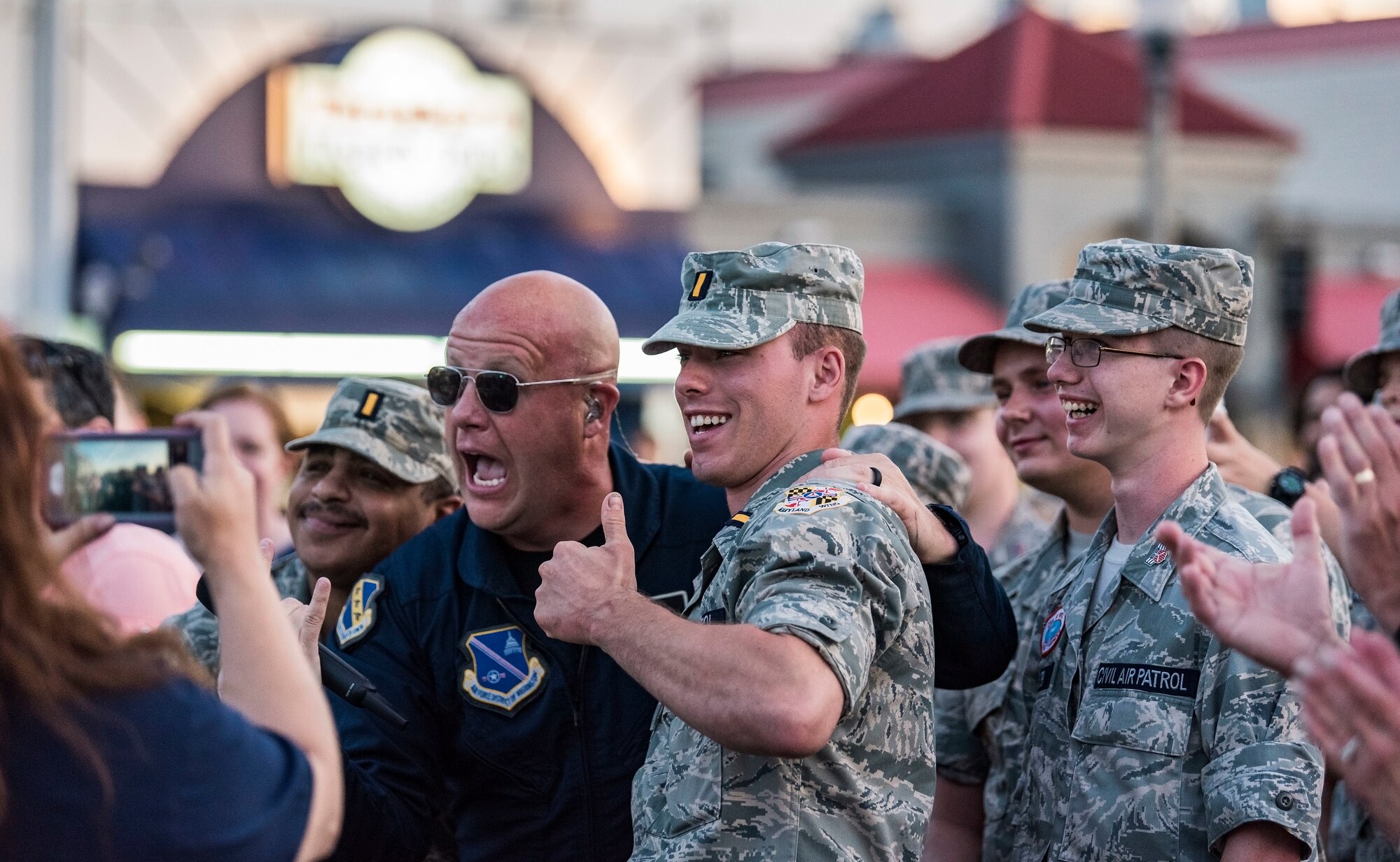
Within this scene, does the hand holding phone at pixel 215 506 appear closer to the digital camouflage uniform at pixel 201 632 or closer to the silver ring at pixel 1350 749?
the silver ring at pixel 1350 749

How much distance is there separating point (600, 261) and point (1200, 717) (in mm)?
15936

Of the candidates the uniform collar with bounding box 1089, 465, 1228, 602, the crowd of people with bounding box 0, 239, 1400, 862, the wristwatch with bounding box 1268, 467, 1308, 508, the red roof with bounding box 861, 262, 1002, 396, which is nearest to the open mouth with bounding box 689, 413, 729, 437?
the crowd of people with bounding box 0, 239, 1400, 862

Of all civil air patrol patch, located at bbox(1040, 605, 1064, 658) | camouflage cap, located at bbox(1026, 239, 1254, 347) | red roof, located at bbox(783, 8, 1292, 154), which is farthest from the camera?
red roof, located at bbox(783, 8, 1292, 154)

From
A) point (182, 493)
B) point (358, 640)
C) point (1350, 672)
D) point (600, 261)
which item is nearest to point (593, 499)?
point (358, 640)

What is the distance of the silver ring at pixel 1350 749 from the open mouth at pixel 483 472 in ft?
6.74

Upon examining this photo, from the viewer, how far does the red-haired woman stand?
200 centimetres

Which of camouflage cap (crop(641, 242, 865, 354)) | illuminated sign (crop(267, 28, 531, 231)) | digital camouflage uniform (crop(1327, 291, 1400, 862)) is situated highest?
illuminated sign (crop(267, 28, 531, 231))

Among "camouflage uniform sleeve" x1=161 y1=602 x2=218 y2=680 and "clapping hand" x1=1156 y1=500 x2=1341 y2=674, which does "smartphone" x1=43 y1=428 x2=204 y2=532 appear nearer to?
"camouflage uniform sleeve" x1=161 y1=602 x2=218 y2=680

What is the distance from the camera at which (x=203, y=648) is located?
406cm

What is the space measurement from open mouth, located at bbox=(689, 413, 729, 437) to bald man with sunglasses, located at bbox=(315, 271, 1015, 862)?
1.77 ft

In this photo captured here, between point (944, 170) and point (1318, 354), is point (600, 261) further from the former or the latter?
point (1318, 354)

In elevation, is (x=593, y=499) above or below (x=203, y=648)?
above

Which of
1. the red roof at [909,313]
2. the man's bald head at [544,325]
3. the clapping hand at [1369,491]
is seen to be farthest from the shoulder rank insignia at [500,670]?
the red roof at [909,313]

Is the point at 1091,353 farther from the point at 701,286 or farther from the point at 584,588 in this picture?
the point at 584,588
